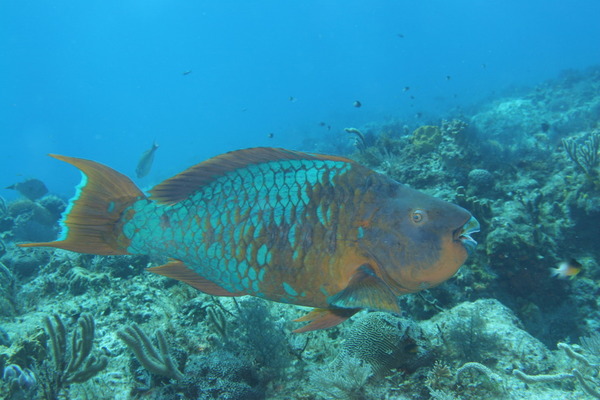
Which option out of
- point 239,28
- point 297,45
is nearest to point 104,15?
point 239,28

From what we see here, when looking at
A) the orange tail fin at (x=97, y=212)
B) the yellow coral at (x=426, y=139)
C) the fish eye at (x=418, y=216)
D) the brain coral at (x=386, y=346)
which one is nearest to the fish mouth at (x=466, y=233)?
the fish eye at (x=418, y=216)

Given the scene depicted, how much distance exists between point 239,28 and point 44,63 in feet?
317

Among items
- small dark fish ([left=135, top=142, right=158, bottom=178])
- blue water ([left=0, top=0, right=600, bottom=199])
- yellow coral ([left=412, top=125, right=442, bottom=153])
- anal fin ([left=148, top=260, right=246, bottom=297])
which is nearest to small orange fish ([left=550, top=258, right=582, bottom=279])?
yellow coral ([left=412, top=125, right=442, bottom=153])

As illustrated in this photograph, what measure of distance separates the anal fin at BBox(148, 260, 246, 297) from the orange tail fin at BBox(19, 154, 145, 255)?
370 millimetres

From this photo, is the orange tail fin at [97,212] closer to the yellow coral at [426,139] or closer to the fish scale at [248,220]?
the fish scale at [248,220]

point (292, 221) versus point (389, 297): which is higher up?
point (292, 221)

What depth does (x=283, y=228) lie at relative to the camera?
2.07 meters

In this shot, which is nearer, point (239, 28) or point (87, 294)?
point (87, 294)

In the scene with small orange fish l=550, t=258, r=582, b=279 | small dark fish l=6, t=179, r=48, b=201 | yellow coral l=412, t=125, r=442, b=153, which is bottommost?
small orange fish l=550, t=258, r=582, b=279

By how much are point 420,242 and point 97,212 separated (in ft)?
7.53

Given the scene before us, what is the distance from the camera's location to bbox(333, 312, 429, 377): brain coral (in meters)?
3.07

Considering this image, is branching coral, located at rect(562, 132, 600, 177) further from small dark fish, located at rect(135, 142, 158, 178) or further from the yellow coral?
small dark fish, located at rect(135, 142, 158, 178)

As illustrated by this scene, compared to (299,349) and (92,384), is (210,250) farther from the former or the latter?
(92,384)

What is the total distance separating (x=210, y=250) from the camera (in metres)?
2.14
